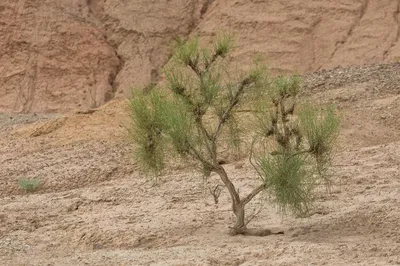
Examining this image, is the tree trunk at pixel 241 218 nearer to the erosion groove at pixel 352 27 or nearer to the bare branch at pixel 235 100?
the bare branch at pixel 235 100

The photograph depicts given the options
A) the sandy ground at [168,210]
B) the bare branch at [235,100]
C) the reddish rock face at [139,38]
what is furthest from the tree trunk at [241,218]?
the reddish rock face at [139,38]

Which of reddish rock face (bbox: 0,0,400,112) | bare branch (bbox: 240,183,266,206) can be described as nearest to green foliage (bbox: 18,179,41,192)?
bare branch (bbox: 240,183,266,206)

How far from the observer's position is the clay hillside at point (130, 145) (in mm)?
10281

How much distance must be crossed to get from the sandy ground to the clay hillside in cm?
2

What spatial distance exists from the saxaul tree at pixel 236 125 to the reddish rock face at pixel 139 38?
58.6ft

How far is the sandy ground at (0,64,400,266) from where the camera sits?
9.76 m

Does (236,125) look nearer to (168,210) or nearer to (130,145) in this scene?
(168,210)

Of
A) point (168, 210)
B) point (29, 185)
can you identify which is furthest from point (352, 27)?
point (168, 210)

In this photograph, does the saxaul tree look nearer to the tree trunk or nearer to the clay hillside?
the tree trunk

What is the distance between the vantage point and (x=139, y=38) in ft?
106

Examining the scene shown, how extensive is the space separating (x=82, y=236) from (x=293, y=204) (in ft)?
7.60

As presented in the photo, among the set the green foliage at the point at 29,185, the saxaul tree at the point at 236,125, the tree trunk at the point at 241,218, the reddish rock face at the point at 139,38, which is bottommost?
the tree trunk at the point at 241,218

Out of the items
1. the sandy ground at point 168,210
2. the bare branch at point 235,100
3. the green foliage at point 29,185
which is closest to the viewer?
the sandy ground at point 168,210

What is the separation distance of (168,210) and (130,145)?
4.37m
